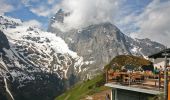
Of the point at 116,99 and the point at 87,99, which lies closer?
the point at 116,99

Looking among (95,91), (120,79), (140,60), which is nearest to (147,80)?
(120,79)

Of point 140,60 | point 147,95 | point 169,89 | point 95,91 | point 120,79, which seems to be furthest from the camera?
point 140,60

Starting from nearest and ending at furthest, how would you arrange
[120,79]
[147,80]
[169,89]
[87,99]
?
[169,89]
[147,80]
[120,79]
[87,99]

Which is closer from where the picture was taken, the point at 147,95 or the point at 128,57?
the point at 147,95

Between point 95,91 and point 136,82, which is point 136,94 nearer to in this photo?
point 136,82

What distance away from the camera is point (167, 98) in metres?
22.3

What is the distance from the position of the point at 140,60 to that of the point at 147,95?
124 ft

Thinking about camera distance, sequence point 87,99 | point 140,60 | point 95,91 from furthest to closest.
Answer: point 140,60
point 95,91
point 87,99

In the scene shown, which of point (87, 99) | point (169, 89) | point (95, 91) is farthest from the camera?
point (95, 91)

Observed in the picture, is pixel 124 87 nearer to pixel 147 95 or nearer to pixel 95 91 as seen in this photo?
pixel 147 95

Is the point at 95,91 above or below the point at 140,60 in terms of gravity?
below

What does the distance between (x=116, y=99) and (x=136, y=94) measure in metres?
4.16

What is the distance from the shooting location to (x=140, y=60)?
67500 mm

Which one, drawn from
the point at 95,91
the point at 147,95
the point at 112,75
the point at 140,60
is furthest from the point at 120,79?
the point at 140,60
